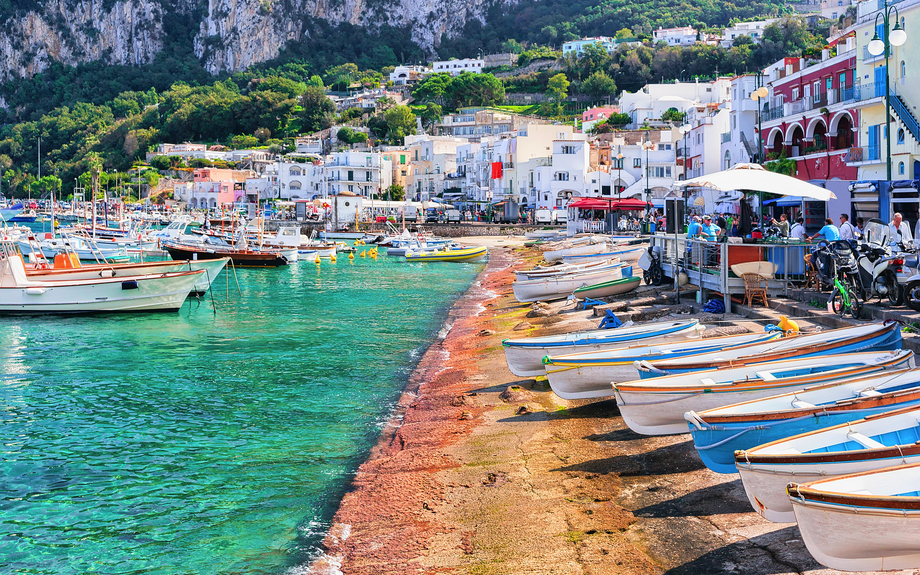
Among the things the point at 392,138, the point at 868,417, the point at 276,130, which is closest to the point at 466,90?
the point at 392,138

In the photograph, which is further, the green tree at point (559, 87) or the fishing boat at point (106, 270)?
the green tree at point (559, 87)

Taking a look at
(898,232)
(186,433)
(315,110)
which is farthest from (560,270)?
(315,110)

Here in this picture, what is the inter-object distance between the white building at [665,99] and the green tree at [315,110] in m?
74.3

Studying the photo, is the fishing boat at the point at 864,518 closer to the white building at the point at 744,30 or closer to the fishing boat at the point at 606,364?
the fishing boat at the point at 606,364

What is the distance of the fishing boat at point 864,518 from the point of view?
573cm

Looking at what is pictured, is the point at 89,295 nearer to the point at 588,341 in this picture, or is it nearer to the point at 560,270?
the point at 560,270

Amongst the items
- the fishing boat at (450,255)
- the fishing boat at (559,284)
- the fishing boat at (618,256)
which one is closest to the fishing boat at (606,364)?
the fishing boat at (559,284)

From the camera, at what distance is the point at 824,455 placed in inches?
266

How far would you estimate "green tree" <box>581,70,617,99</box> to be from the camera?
150387 mm

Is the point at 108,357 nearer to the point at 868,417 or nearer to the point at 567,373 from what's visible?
the point at 567,373

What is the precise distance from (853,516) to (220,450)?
34.2 feet

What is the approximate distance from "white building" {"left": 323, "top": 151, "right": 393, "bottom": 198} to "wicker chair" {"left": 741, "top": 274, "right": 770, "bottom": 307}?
93.5m

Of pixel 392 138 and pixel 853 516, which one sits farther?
pixel 392 138

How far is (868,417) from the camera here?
25.5 feet
